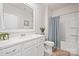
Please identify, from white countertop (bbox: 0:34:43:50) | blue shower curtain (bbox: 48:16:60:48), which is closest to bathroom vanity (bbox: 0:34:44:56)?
white countertop (bbox: 0:34:43:50)

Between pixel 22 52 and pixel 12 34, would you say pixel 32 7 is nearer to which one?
pixel 12 34

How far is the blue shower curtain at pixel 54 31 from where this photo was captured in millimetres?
1466

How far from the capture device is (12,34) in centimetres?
135

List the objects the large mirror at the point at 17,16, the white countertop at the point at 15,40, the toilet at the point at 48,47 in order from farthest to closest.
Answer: the toilet at the point at 48,47, the large mirror at the point at 17,16, the white countertop at the point at 15,40

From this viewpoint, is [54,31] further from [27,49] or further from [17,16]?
[17,16]

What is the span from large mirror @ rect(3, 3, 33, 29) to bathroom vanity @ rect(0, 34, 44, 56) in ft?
0.63

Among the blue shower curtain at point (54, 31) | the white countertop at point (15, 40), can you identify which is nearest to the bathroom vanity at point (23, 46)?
the white countertop at point (15, 40)

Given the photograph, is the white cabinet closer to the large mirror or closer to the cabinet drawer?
the cabinet drawer

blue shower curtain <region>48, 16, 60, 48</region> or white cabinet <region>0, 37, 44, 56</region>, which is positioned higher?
blue shower curtain <region>48, 16, 60, 48</region>

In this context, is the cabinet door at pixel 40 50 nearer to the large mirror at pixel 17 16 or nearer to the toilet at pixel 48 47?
the toilet at pixel 48 47

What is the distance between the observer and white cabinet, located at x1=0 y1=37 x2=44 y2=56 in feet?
3.74

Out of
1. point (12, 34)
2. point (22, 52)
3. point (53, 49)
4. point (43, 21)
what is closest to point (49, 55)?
point (53, 49)

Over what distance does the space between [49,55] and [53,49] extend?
13 centimetres

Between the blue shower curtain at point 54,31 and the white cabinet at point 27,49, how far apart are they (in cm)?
17
